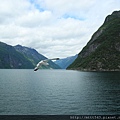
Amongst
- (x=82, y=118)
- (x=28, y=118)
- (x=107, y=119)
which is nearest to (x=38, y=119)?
(x=28, y=118)

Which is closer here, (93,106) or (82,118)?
(82,118)

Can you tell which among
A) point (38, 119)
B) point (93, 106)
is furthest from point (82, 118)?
point (93, 106)

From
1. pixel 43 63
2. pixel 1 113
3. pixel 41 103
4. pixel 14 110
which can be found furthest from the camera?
pixel 41 103

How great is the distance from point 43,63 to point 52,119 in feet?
122

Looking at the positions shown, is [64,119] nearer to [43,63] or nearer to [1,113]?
[1,113]

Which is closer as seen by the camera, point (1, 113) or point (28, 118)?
point (28, 118)

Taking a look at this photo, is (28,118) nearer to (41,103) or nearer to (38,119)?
(38,119)

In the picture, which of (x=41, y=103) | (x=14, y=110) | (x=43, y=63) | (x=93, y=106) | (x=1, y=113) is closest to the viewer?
(x=43, y=63)

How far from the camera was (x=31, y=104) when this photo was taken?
270ft

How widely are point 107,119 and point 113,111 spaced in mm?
8374

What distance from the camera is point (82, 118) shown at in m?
61.2

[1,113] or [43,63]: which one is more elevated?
[43,63]

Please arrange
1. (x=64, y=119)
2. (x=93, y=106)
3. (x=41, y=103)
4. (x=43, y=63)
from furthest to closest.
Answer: (x=41, y=103)
(x=93, y=106)
(x=64, y=119)
(x=43, y=63)

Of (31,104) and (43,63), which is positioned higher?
(43,63)
